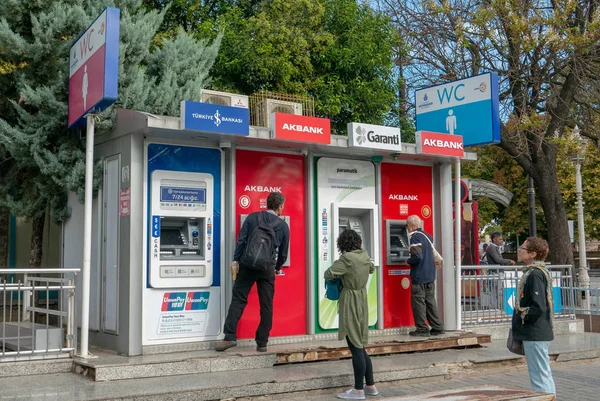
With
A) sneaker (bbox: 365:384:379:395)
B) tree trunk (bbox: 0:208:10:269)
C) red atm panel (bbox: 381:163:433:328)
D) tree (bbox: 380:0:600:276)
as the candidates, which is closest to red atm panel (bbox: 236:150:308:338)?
red atm panel (bbox: 381:163:433:328)

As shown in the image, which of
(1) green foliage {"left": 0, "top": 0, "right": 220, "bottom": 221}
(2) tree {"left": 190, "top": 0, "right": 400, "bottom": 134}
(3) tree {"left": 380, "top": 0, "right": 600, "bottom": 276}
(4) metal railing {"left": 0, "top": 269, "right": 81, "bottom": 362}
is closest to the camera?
(4) metal railing {"left": 0, "top": 269, "right": 81, "bottom": 362}

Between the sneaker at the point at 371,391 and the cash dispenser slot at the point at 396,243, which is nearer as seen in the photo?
the sneaker at the point at 371,391

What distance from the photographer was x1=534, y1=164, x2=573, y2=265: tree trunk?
A: 703 inches

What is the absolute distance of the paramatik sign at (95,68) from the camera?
665cm

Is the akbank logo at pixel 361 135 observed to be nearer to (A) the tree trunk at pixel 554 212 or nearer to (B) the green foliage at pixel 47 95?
(B) the green foliage at pixel 47 95

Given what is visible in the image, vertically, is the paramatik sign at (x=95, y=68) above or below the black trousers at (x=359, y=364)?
above

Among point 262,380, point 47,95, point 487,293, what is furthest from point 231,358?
point 487,293

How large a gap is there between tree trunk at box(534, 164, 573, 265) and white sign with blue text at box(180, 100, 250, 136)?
12.3m

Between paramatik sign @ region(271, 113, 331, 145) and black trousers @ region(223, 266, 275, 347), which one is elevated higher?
paramatik sign @ region(271, 113, 331, 145)

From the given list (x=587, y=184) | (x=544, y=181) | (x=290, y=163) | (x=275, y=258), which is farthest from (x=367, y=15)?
(x=587, y=184)

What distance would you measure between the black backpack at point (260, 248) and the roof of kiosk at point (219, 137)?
3.60 feet

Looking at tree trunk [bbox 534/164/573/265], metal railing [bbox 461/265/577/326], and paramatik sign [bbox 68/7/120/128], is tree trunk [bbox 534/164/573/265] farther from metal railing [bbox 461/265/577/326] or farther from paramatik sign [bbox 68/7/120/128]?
paramatik sign [bbox 68/7/120/128]

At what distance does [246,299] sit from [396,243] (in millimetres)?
2926

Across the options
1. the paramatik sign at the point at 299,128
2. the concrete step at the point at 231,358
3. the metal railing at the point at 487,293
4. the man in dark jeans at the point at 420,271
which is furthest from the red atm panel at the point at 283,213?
the metal railing at the point at 487,293
